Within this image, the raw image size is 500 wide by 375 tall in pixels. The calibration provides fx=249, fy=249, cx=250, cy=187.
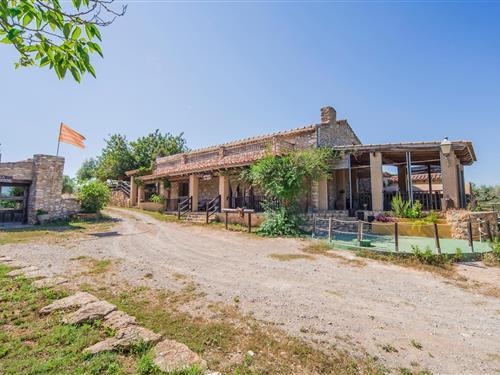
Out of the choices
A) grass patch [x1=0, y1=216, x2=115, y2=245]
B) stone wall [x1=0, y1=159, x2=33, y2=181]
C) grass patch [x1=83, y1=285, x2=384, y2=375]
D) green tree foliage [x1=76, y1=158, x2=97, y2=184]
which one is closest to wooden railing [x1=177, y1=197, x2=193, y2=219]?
grass patch [x1=0, y1=216, x2=115, y2=245]

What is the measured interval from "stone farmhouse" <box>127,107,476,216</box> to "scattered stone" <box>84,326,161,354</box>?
1075 cm

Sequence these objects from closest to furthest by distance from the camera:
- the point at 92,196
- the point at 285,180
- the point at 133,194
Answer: the point at 285,180 → the point at 92,196 → the point at 133,194

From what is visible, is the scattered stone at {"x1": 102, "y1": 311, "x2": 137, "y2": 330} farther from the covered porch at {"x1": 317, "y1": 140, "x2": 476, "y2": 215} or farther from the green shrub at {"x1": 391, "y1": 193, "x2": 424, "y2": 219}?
the green shrub at {"x1": 391, "y1": 193, "x2": 424, "y2": 219}

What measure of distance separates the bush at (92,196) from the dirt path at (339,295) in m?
7.77

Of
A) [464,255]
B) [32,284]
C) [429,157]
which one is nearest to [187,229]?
[32,284]

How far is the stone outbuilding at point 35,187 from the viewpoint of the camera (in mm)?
13305

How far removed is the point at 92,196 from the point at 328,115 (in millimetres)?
15613

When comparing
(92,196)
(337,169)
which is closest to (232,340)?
(337,169)

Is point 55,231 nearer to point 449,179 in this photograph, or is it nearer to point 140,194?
point 140,194

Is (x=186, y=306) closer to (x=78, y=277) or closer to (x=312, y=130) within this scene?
(x=78, y=277)

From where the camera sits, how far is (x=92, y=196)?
621 inches

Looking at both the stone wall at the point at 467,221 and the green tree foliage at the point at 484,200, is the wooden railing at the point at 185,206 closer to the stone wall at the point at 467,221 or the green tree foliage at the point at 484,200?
the stone wall at the point at 467,221

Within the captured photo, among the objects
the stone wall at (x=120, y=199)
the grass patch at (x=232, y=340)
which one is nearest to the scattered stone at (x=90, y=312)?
the grass patch at (x=232, y=340)

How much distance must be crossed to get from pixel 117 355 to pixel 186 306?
1.50m
